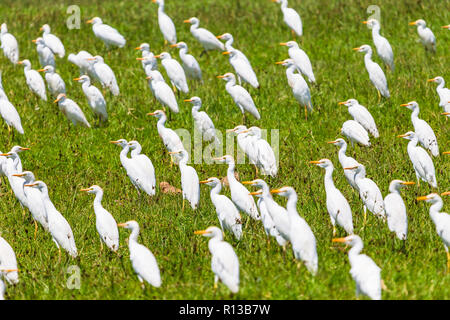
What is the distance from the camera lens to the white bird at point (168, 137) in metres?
10.8

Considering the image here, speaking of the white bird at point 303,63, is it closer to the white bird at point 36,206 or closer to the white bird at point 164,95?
the white bird at point 164,95

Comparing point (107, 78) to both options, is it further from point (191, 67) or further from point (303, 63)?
point (303, 63)

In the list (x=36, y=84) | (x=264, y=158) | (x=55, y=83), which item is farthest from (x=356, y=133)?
(x=36, y=84)

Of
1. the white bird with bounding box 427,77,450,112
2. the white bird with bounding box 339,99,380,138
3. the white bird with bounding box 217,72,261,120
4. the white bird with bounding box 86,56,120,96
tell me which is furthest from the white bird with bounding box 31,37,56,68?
the white bird with bounding box 427,77,450,112

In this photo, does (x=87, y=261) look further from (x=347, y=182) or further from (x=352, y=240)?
(x=347, y=182)

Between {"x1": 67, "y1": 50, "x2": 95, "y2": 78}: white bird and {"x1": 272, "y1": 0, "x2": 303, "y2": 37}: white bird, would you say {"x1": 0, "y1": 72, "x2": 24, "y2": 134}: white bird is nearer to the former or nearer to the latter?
{"x1": 67, "y1": 50, "x2": 95, "y2": 78}: white bird

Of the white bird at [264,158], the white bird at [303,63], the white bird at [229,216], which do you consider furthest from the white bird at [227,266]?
the white bird at [303,63]

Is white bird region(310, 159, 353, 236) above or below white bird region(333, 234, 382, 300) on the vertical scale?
above

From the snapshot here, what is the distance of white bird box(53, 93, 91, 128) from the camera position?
39.0 feet

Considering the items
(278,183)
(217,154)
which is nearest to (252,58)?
(217,154)

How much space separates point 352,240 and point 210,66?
9.18 meters

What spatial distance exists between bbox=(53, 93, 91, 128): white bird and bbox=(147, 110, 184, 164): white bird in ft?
4.71

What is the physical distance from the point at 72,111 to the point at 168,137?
2060 millimetres

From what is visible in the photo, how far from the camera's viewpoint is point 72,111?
11891 millimetres
